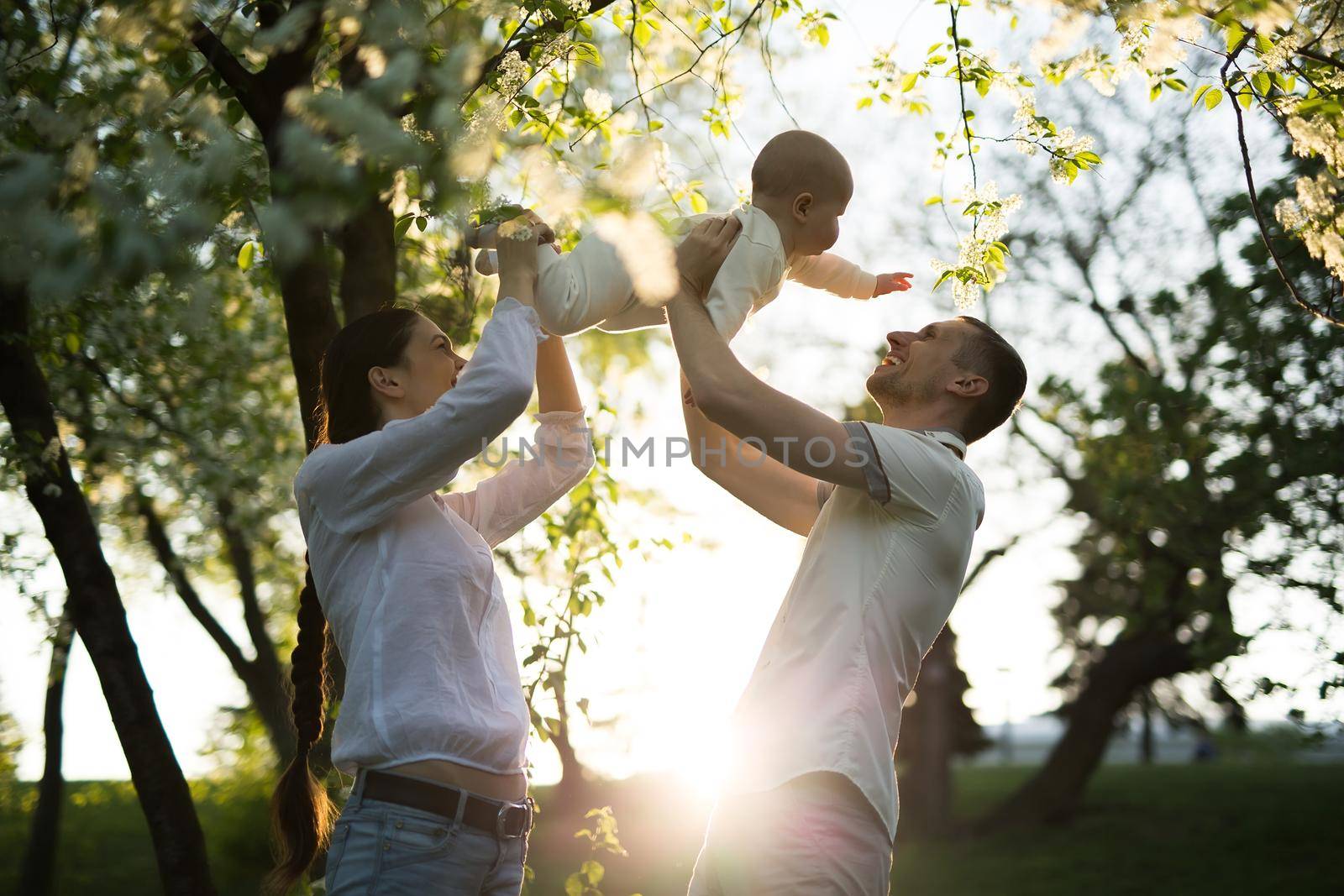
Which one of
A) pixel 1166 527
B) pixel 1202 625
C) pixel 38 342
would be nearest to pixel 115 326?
pixel 38 342

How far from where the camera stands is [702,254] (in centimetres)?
251

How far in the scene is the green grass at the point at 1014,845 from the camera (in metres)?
11.8

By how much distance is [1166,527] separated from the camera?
10891 mm

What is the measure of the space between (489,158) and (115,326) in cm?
620

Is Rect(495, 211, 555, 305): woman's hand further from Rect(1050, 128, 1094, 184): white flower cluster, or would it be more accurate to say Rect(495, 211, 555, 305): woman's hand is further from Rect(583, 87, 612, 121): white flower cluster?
Rect(1050, 128, 1094, 184): white flower cluster

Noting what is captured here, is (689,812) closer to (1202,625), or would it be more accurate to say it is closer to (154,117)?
(1202,625)

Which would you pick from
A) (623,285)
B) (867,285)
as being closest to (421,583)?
(623,285)

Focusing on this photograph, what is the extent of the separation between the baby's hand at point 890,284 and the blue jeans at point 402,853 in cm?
168

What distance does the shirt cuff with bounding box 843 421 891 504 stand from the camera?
7.47 feet

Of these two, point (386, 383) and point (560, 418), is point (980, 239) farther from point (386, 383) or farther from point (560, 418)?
point (386, 383)

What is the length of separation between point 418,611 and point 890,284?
1526mm

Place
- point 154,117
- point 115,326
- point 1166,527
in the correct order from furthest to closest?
point 1166,527 → point 115,326 → point 154,117

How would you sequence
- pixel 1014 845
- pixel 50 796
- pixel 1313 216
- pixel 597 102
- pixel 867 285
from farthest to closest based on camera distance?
pixel 1014 845
pixel 50 796
pixel 1313 216
pixel 597 102
pixel 867 285

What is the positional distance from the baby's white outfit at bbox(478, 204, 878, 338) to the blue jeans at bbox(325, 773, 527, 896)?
1.04 m
